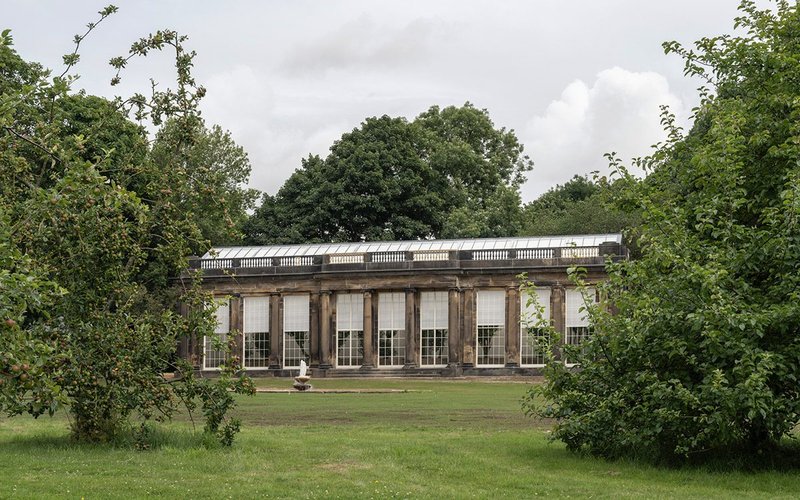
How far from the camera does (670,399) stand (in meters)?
18.1

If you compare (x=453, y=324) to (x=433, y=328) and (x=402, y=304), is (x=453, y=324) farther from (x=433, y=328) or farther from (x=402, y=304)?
(x=402, y=304)

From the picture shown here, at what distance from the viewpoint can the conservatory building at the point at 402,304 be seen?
62594 mm

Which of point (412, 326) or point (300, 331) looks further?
point (300, 331)

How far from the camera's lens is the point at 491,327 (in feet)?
210

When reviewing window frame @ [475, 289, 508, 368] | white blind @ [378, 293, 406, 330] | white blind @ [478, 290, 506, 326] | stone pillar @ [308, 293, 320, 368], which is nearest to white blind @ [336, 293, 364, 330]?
white blind @ [378, 293, 406, 330]

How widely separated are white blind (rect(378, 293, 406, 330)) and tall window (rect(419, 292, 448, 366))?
1085 mm

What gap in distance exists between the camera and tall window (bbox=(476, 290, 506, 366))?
63562 millimetres

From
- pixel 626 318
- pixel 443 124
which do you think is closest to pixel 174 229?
pixel 626 318

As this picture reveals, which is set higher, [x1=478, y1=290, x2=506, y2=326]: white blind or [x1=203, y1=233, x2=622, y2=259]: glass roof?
[x1=203, y1=233, x2=622, y2=259]: glass roof

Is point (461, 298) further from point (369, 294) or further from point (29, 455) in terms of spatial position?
point (29, 455)

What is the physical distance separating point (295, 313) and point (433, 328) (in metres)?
8.55

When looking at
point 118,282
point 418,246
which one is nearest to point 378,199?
point 418,246

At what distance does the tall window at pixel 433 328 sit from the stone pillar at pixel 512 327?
3558 mm

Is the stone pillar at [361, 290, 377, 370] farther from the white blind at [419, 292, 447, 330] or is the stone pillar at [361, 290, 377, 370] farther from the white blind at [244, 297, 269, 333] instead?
the white blind at [244, 297, 269, 333]
